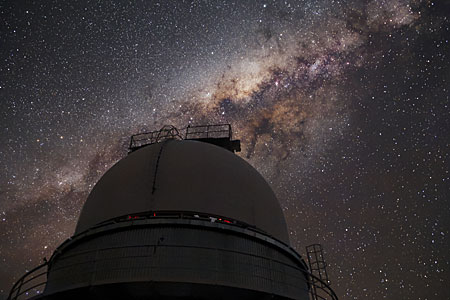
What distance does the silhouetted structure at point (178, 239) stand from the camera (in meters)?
8.30

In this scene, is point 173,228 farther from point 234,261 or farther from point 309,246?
point 309,246

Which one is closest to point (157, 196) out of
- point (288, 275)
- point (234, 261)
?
point (234, 261)

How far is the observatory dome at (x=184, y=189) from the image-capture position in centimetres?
972

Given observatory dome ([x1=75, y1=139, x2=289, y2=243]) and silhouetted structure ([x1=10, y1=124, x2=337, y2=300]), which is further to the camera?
observatory dome ([x1=75, y1=139, x2=289, y2=243])

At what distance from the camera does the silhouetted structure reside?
27.2ft

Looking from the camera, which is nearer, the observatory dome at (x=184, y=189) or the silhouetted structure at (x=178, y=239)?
the silhouetted structure at (x=178, y=239)

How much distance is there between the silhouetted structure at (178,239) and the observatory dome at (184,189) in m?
0.03

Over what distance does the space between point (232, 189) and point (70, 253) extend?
487 centimetres

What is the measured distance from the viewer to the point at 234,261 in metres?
8.74

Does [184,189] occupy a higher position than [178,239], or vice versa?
[184,189]

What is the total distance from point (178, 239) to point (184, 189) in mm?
1597

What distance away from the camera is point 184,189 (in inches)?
388

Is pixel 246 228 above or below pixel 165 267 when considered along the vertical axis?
above

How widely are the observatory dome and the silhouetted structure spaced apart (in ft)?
0.10
